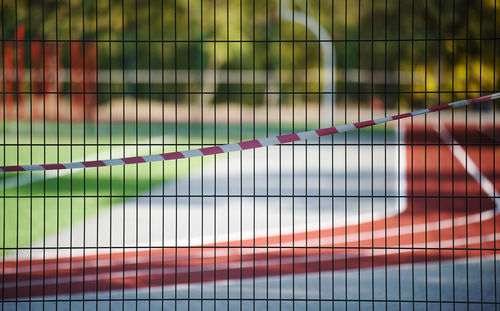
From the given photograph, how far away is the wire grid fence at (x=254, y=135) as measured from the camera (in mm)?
3111

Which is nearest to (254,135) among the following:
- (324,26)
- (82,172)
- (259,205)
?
(324,26)

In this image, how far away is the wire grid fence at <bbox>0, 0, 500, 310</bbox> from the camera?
311 cm

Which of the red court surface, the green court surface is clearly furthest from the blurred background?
the red court surface

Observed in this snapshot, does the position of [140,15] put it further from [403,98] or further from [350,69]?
[403,98]

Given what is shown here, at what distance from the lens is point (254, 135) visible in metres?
3.19

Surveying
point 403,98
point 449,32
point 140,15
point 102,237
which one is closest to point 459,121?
point 449,32

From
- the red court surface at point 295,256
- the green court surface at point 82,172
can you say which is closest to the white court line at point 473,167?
the red court surface at point 295,256

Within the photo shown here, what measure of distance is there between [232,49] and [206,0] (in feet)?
3.56

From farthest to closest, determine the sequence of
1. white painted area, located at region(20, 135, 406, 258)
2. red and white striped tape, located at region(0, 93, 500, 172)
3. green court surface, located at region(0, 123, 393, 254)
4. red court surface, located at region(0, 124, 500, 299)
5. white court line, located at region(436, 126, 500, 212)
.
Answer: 1. white painted area, located at region(20, 135, 406, 258)
2. green court surface, located at region(0, 123, 393, 254)
3. red court surface, located at region(0, 124, 500, 299)
4. white court line, located at region(436, 126, 500, 212)
5. red and white striped tape, located at region(0, 93, 500, 172)

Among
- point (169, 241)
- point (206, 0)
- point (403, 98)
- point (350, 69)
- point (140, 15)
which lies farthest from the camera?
point (169, 241)

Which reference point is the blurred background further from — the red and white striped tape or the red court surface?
the red court surface

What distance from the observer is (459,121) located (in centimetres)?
398

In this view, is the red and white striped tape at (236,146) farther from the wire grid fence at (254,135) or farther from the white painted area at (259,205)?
the white painted area at (259,205)

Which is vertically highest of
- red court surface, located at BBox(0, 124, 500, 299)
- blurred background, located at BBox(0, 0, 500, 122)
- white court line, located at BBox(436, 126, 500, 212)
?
blurred background, located at BBox(0, 0, 500, 122)
